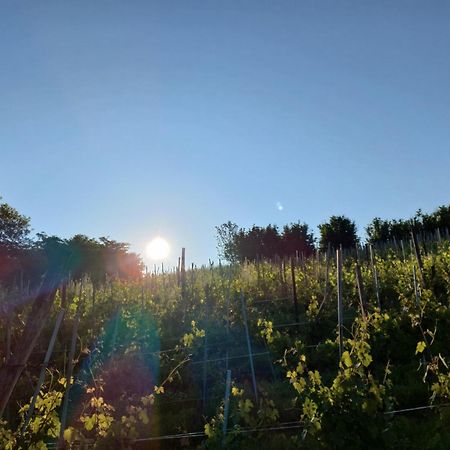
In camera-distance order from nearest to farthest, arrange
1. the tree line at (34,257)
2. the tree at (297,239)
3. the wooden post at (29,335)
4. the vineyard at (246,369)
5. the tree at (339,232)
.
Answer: the wooden post at (29,335)
the vineyard at (246,369)
the tree line at (34,257)
the tree at (339,232)
the tree at (297,239)

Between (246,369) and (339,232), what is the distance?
29.8 metres

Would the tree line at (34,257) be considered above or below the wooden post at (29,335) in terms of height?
above

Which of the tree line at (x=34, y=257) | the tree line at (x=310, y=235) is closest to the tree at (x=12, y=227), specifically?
the tree line at (x=34, y=257)

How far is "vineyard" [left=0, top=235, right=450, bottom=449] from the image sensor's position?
12.2 feet

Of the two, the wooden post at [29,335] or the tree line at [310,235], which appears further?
the tree line at [310,235]

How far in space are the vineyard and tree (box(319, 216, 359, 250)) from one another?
23.7 m

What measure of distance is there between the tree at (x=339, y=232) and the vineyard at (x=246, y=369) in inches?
935

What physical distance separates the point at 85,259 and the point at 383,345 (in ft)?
100

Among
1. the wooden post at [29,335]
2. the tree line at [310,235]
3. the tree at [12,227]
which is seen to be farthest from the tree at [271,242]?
the wooden post at [29,335]

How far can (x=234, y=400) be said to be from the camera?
5.61 metres

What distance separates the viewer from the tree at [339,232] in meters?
35.4

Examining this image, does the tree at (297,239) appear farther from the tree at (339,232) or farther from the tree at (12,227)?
the tree at (12,227)

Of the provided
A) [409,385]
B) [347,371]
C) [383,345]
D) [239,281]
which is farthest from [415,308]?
[239,281]

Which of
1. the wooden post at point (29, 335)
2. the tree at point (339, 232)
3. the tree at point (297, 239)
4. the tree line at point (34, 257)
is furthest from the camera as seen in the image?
the tree at point (297, 239)
